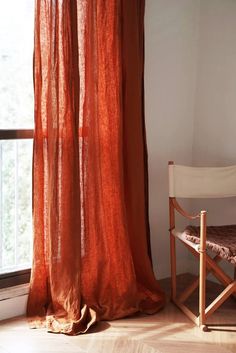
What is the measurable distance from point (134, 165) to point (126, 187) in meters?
0.14

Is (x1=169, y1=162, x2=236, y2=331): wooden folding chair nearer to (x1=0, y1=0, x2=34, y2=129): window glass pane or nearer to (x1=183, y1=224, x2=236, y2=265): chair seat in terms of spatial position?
(x1=183, y1=224, x2=236, y2=265): chair seat

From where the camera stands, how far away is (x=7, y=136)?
2.96 meters

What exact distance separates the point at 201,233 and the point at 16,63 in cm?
139

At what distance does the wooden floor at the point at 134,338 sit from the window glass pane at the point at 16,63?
3.78ft

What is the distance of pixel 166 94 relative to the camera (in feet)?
11.8

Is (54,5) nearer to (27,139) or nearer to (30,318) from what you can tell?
(27,139)

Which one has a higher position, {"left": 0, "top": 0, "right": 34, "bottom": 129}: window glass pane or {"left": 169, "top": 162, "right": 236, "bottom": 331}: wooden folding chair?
{"left": 0, "top": 0, "right": 34, "bottom": 129}: window glass pane

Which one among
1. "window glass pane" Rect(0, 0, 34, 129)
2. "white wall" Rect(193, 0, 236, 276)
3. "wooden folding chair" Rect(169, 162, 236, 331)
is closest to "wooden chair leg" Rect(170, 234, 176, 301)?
"wooden folding chair" Rect(169, 162, 236, 331)

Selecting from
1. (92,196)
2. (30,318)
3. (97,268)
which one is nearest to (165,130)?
(92,196)

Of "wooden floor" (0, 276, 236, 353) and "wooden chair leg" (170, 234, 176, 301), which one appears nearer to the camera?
"wooden floor" (0, 276, 236, 353)

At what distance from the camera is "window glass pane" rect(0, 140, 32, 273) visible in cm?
321

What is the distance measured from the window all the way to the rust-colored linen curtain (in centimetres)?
22

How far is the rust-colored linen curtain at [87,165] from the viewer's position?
2.88m

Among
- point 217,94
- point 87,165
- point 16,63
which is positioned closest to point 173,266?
point 87,165
